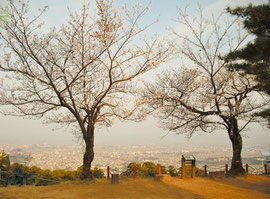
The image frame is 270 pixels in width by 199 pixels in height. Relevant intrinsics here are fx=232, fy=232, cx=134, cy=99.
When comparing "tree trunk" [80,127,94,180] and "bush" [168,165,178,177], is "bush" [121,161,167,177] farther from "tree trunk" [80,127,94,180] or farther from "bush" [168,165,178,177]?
"tree trunk" [80,127,94,180]

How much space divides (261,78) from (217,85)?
26.8 feet

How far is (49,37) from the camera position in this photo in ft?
48.2

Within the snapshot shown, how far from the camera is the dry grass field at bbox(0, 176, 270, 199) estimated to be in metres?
11.1

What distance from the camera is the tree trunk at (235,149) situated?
18.2 metres

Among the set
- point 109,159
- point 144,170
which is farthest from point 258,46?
point 109,159

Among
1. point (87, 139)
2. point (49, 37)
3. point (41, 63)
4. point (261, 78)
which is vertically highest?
point (49, 37)

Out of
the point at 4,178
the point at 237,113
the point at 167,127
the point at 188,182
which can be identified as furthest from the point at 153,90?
the point at 4,178

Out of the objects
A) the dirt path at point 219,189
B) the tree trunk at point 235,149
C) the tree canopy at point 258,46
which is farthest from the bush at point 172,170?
the tree canopy at point 258,46

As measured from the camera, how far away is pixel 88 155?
15.2 metres

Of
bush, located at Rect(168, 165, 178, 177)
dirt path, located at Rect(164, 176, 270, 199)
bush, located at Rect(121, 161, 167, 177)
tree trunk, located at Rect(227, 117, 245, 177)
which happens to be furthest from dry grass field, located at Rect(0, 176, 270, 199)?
bush, located at Rect(168, 165, 178, 177)

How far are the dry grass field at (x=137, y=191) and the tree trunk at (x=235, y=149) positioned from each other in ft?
11.7

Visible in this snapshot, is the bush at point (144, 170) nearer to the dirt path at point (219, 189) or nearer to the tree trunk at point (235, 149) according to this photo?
the dirt path at point (219, 189)

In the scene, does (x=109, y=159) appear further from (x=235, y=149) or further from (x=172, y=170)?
(x=235, y=149)

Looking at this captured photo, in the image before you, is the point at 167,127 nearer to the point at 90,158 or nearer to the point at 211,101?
the point at 211,101
